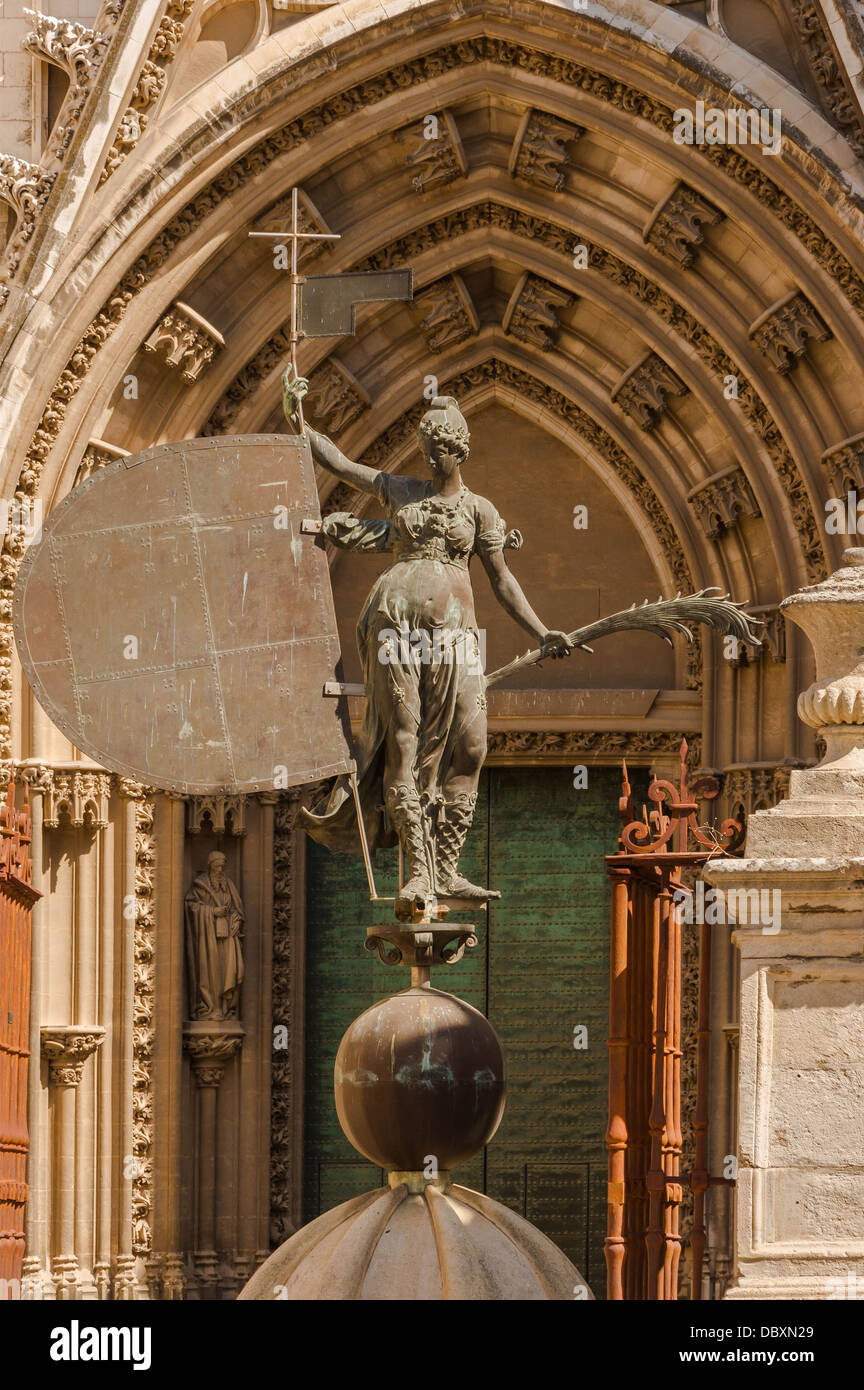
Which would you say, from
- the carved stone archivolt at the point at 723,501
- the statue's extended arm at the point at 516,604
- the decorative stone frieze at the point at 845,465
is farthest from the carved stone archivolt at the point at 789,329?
the statue's extended arm at the point at 516,604

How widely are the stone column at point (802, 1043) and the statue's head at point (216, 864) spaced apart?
8.13 m

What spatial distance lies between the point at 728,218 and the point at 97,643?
6.36m

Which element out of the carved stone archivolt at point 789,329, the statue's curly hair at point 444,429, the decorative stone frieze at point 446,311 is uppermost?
the decorative stone frieze at point 446,311

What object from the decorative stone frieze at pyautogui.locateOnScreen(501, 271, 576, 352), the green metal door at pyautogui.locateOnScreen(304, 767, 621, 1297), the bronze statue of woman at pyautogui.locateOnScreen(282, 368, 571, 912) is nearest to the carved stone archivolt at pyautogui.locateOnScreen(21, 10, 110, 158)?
the decorative stone frieze at pyautogui.locateOnScreen(501, 271, 576, 352)

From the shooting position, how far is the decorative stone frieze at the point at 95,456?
1475 centimetres

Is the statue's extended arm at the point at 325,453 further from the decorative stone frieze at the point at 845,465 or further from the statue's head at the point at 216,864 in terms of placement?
the statue's head at the point at 216,864

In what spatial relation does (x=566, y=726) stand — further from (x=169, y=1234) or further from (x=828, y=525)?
(x=169, y=1234)

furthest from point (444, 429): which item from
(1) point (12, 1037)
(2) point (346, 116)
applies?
(2) point (346, 116)

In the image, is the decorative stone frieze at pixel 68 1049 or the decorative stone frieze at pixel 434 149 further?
the decorative stone frieze at pixel 434 149

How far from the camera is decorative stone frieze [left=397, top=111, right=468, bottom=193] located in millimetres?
15039

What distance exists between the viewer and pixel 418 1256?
8734 mm

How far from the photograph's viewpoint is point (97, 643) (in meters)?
9.41

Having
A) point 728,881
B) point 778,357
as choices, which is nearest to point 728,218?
point 778,357

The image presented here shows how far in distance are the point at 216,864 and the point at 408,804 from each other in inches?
236
